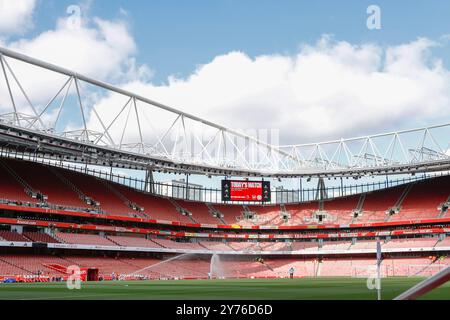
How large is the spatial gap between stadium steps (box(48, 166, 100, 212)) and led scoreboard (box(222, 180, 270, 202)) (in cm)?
2468

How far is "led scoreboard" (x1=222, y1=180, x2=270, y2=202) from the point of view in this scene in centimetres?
9500

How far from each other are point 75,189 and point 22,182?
9202mm

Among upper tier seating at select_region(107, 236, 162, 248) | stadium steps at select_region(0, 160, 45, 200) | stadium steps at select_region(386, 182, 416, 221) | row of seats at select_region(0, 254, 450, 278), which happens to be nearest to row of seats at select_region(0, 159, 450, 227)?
stadium steps at select_region(386, 182, 416, 221)

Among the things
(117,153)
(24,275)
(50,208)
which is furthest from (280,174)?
(24,275)

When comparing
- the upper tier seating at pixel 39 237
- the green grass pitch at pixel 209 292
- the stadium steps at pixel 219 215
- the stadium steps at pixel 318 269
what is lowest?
the stadium steps at pixel 318 269

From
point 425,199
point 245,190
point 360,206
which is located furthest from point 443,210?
point 245,190

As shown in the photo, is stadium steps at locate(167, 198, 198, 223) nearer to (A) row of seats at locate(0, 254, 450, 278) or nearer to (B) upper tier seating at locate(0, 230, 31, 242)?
(A) row of seats at locate(0, 254, 450, 278)

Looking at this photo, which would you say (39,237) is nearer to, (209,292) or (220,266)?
(220,266)

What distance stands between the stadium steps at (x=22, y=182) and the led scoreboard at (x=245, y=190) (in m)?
33.9

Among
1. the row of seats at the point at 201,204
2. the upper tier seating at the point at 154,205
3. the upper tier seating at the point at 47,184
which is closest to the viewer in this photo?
the upper tier seating at the point at 47,184

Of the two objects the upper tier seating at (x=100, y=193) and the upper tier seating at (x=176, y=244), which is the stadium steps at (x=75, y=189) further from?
the upper tier seating at (x=176, y=244)

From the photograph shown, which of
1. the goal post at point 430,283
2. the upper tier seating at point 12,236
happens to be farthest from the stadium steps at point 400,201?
the goal post at point 430,283

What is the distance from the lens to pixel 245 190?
9638 centimetres

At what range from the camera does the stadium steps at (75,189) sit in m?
80.1
